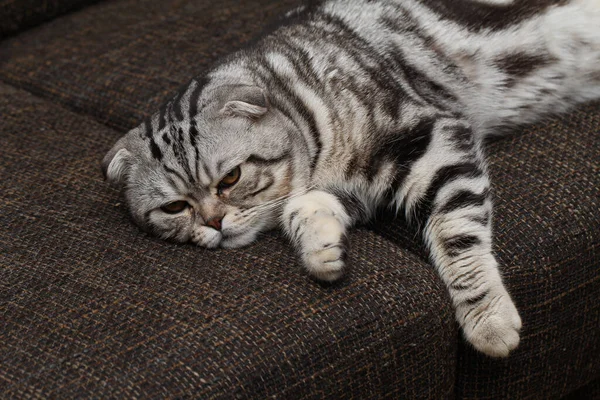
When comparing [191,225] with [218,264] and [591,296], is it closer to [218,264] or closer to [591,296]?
[218,264]

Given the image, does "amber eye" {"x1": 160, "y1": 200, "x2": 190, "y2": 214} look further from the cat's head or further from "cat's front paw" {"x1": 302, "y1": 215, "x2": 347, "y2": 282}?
"cat's front paw" {"x1": 302, "y1": 215, "x2": 347, "y2": 282}

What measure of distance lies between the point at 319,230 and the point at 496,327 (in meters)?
0.35

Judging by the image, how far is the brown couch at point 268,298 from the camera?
4.04 feet

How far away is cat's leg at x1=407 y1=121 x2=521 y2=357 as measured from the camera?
142 cm

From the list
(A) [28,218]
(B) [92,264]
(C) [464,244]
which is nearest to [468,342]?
(C) [464,244]

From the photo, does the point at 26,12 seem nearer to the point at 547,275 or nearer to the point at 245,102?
the point at 245,102

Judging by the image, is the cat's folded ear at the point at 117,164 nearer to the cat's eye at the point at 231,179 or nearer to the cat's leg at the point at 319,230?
the cat's eye at the point at 231,179

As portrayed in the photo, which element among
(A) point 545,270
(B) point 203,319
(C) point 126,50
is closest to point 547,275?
(A) point 545,270

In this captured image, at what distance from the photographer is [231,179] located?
1.52 metres

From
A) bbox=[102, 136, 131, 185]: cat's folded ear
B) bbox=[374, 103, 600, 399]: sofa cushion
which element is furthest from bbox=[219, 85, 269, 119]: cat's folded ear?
bbox=[374, 103, 600, 399]: sofa cushion

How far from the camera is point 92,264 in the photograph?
4.82 ft

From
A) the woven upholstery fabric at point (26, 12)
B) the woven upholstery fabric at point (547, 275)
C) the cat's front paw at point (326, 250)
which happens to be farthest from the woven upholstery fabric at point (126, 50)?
the woven upholstery fabric at point (547, 275)

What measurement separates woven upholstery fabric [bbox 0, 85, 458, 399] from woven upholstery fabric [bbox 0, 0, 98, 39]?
1.13 meters

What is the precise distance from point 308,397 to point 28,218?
27.9 inches
